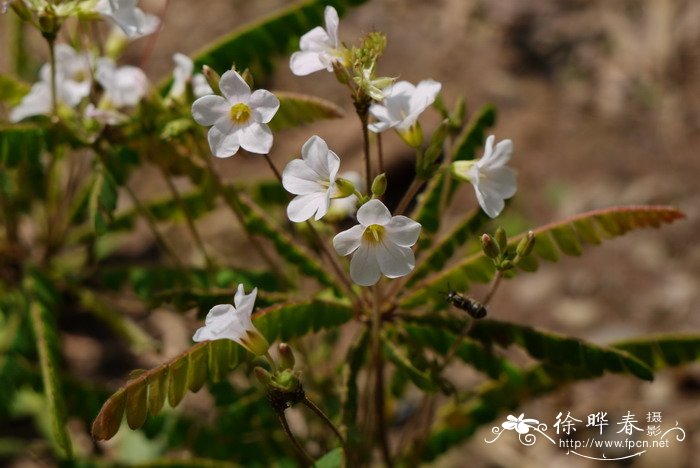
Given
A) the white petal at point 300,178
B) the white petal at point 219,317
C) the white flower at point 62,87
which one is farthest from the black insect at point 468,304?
the white flower at point 62,87

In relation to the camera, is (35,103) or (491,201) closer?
(491,201)

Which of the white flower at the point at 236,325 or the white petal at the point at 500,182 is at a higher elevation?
the white petal at the point at 500,182

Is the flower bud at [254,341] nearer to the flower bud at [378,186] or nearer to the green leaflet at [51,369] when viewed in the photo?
the flower bud at [378,186]

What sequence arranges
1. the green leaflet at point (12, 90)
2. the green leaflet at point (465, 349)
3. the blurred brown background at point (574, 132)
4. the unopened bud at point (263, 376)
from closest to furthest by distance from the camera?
the unopened bud at point (263, 376) < the green leaflet at point (465, 349) < the green leaflet at point (12, 90) < the blurred brown background at point (574, 132)

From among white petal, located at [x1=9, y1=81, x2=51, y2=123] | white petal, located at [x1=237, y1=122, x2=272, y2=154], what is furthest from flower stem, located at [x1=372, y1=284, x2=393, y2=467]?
white petal, located at [x1=9, y1=81, x2=51, y2=123]

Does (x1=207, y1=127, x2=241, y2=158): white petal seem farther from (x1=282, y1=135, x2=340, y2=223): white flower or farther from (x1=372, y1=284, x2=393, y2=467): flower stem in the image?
(x1=372, y1=284, x2=393, y2=467): flower stem

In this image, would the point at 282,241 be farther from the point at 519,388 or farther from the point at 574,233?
the point at 519,388

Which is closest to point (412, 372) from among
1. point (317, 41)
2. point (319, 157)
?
point (319, 157)
